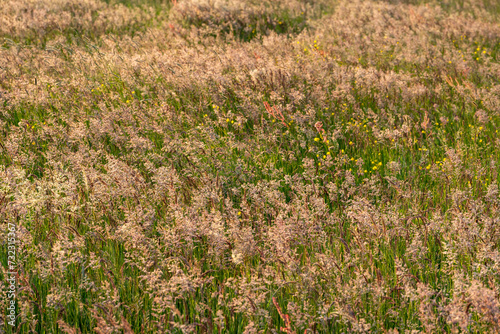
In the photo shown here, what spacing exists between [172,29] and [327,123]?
5211mm

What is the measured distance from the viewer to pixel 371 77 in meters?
4.93

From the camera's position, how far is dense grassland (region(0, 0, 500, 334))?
209 centimetres

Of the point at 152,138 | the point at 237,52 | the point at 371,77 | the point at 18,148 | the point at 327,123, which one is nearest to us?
the point at 18,148

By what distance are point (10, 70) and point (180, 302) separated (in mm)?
4903

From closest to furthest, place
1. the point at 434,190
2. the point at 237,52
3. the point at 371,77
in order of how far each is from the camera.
Answer: the point at 434,190 → the point at 371,77 → the point at 237,52

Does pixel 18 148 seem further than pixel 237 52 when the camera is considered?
No

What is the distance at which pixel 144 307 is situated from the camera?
7.29 feet

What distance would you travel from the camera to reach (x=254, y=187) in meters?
2.99

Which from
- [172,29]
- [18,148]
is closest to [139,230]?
[18,148]

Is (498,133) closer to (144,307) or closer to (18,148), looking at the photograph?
(144,307)

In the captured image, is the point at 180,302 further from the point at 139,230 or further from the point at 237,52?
the point at 237,52

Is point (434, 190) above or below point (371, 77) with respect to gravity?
below

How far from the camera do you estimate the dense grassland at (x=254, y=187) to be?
209 cm

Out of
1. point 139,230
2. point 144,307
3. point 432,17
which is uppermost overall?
point 432,17
